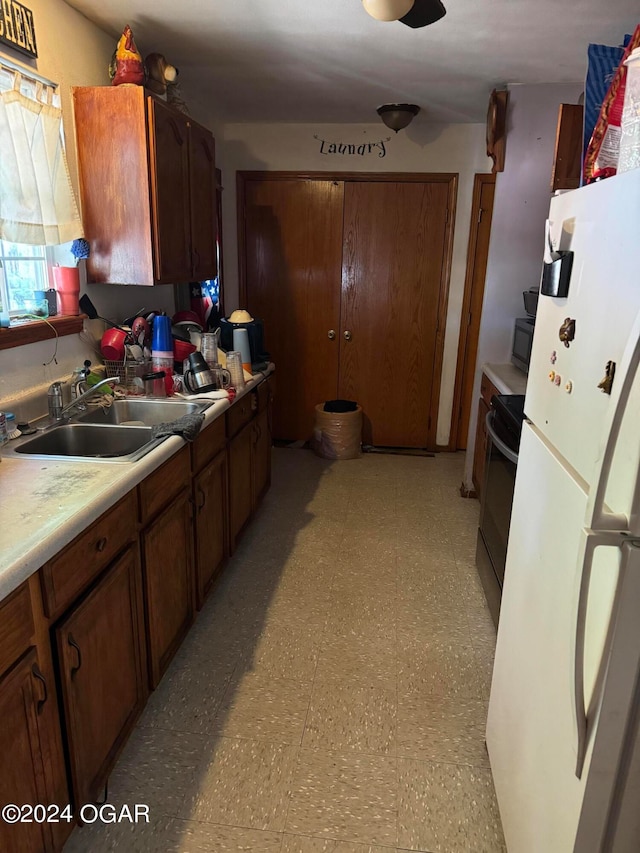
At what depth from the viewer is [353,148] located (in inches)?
159

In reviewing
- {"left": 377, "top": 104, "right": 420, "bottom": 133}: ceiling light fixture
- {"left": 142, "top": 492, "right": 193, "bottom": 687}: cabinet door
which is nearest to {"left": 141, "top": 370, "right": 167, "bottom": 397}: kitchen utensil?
{"left": 142, "top": 492, "right": 193, "bottom": 687}: cabinet door

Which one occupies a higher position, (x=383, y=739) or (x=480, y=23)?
(x=480, y=23)

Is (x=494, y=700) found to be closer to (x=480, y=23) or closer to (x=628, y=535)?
(x=628, y=535)

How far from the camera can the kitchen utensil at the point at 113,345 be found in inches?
97.4

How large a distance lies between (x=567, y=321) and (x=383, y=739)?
141 cm

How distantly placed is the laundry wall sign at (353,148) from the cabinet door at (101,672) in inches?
136

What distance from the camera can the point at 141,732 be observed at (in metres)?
1.80

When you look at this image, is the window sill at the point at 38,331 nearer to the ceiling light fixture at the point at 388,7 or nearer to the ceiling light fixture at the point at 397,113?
the ceiling light fixture at the point at 388,7

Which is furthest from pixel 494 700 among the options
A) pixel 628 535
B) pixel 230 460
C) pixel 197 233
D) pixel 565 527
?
pixel 197 233

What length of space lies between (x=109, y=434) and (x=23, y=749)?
3.67 feet

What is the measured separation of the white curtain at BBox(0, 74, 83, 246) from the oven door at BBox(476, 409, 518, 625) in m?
1.90

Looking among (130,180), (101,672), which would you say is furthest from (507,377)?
(101,672)

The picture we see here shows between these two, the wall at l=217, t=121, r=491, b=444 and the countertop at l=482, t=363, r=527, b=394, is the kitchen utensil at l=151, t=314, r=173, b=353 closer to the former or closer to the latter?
the countertop at l=482, t=363, r=527, b=394

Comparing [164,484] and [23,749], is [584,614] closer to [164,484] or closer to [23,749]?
[23,749]
